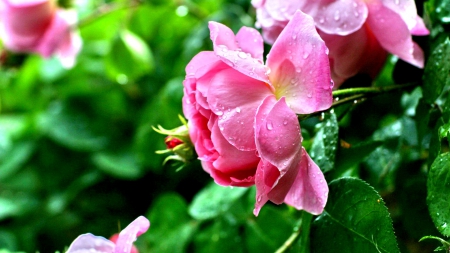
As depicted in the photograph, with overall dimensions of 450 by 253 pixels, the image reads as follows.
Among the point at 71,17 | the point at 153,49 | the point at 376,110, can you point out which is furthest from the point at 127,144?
the point at 376,110

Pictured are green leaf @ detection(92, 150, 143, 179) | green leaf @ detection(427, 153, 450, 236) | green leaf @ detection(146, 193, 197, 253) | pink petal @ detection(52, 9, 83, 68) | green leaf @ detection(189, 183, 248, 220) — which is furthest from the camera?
green leaf @ detection(92, 150, 143, 179)

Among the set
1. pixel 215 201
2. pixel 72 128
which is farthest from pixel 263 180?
pixel 72 128

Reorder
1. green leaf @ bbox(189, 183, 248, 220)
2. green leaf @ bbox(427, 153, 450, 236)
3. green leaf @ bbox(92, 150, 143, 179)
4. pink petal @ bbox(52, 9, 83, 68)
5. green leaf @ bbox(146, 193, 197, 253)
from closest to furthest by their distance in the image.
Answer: green leaf @ bbox(427, 153, 450, 236) < green leaf @ bbox(189, 183, 248, 220) < green leaf @ bbox(146, 193, 197, 253) < pink petal @ bbox(52, 9, 83, 68) < green leaf @ bbox(92, 150, 143, 179)

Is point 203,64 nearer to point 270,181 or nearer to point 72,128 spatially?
point 270,181

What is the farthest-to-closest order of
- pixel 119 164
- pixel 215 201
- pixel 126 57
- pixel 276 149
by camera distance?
pixel 119 164 → pixel 126 57 → pixel 215 201 → pixel 276 149

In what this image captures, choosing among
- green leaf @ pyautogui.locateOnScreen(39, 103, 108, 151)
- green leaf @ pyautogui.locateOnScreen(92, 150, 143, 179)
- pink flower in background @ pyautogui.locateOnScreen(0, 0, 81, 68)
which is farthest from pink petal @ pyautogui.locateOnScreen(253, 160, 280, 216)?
green leaf @ pyautogui.locateOnScreen(39, 103, 108, 151)

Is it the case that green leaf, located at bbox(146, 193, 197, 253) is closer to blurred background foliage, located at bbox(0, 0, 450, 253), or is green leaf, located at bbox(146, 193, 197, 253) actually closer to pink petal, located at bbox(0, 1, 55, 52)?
blurred background foliage, located at bbox(0, 0, 450, 253)
